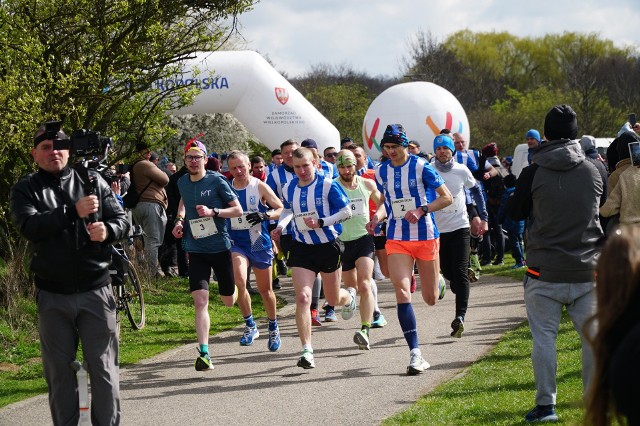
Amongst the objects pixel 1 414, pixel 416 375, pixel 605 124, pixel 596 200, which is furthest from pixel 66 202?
pixel 605 124

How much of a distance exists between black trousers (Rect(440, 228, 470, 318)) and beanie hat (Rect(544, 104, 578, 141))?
4097 millimetres

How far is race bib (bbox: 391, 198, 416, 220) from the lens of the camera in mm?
9617

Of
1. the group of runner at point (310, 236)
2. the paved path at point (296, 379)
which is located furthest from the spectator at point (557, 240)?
the group of runner at point (310, 236)

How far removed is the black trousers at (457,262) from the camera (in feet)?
35.7

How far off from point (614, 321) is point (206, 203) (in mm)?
7476

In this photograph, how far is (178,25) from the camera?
504 inches

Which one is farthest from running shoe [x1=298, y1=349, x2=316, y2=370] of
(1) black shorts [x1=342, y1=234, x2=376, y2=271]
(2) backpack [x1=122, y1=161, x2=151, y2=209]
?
(2) backpack [x1=122, y1=161, x2=151, y2=209]

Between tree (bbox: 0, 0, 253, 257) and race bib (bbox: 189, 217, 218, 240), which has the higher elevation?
tree (bbox: 0, 0, 253, 257)

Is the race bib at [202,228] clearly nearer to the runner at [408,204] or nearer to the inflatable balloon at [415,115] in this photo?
the runner at [408,204]

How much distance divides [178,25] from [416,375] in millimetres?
5615

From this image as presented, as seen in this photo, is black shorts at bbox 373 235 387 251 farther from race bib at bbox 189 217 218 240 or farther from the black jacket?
the black jacket

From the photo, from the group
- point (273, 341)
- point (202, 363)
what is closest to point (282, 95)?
point (273, 341)

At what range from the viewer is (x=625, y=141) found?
8938 millimetres

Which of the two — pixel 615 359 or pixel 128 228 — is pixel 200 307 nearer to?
pixel 128 228
